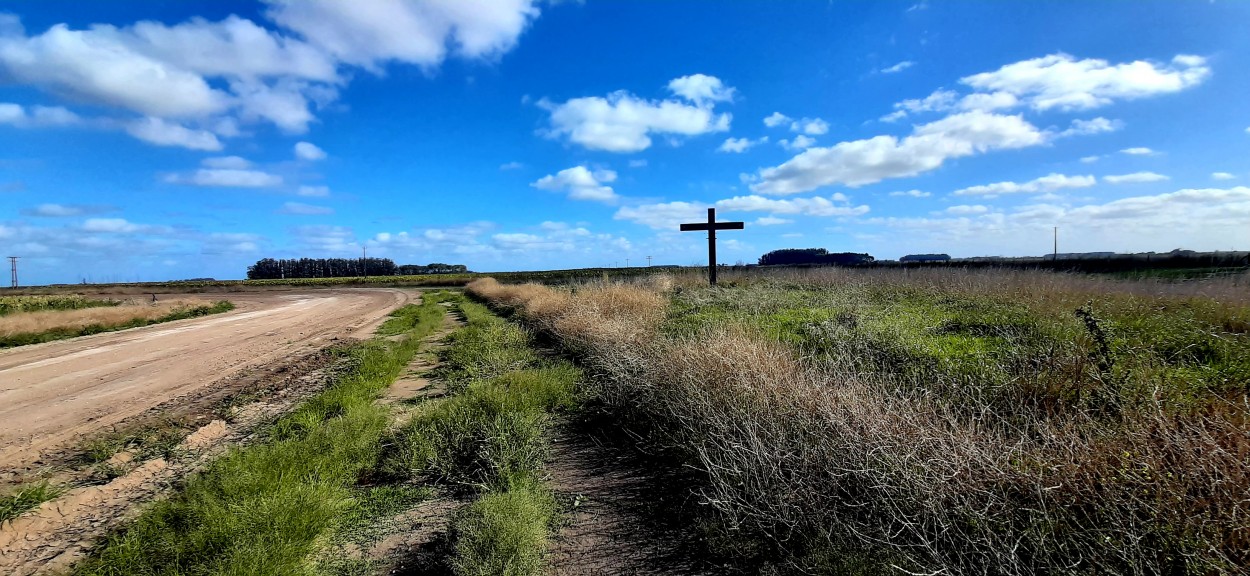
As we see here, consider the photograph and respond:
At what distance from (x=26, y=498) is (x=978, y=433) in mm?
7507

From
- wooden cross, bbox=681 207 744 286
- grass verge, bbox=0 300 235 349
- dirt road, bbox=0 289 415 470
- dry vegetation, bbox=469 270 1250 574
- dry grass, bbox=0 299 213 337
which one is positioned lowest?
dirt road, bbox=0 289 415 470

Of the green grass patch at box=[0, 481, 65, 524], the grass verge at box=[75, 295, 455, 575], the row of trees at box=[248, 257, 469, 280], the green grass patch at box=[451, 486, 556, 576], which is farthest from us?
the row of trees at box=[248, 257, 469, 280]

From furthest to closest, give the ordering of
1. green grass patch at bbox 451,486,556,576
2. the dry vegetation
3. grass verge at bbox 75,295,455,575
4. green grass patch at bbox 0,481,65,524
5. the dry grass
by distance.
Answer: the dry grass < green grass patch at bbox 0,481,65,524 < grass verge at bbox 75,295,455,575 < green grass patch at bbox 451,486,556,576 < the dry vegetation

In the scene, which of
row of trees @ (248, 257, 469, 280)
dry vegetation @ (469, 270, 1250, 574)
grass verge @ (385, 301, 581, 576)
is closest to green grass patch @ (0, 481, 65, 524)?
grass verge @ (385, 301, 581, 576)

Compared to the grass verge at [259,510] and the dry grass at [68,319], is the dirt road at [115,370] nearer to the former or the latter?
the dry grass at [68,319]

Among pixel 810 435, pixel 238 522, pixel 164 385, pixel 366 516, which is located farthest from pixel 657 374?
pixel 164 385

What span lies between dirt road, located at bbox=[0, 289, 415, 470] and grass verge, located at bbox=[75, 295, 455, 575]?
3.07 m

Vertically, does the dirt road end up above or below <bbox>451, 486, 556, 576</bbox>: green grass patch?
below

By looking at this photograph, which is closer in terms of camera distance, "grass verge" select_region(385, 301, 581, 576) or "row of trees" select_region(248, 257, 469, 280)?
"grass verge" select_region(385, 301, 581, 576)

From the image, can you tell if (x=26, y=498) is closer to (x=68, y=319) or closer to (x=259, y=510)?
(x=259, y=510)

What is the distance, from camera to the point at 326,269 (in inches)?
4879

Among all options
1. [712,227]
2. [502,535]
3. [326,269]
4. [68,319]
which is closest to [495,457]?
[502,535]

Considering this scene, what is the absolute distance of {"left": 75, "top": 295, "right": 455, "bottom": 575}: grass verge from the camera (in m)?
3.15

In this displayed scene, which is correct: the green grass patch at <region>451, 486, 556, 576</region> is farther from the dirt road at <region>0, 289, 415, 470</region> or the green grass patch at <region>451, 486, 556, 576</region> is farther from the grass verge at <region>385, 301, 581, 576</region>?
the dirt road at <region>0, 289, 415, 470</region>
